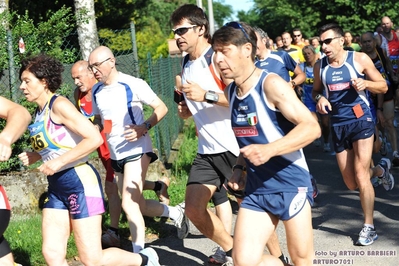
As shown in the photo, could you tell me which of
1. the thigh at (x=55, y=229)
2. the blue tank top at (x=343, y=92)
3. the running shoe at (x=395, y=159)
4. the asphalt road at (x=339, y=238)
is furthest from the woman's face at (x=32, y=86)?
the running shoe at (x=395, y=159)

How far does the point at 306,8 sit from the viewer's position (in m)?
43.5

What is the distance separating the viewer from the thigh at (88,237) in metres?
5.45

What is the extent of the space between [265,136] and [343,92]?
9.62 feet

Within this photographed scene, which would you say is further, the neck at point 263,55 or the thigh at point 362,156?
the neck at point 263,55

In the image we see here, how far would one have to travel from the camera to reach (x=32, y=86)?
5500mm

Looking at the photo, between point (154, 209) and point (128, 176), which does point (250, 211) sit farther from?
point (154, 209)

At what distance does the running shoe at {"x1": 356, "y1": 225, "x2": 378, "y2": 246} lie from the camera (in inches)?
272

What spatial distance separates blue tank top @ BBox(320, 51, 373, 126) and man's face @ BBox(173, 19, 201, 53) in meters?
1.88

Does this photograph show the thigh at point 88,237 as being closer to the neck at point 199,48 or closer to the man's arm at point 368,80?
the neck at point 199,48

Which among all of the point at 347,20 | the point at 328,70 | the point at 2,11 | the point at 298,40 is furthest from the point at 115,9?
the point at 347,20

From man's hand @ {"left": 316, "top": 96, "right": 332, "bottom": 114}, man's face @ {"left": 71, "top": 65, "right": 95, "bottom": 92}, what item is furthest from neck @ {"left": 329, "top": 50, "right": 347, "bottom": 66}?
man's face @ {"left": 71, "top": 65, "right": 95, "bottom": 92}

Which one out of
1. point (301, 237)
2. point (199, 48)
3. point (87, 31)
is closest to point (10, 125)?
point (301, 237)

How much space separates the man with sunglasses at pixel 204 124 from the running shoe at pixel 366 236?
1.34m

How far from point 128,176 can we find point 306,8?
1505 inches
